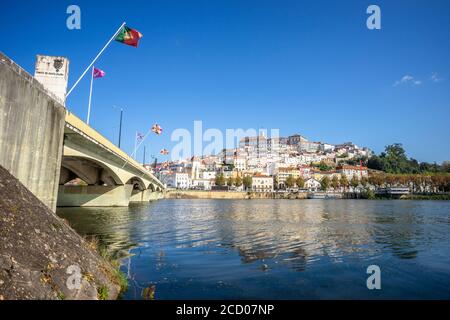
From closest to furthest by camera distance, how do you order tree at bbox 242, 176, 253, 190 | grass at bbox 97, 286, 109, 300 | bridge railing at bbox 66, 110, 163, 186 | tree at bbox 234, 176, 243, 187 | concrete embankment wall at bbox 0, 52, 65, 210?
grass at bbox 97, 286, 109, 300 < concrete embankment wall at bbox 0, 52, 65, 210 < bridge railing at bbox 66, 110, 163, 186 < tree at bbox 234, 176, 243, 187 < tree at bbox 242, 176, 253, 190

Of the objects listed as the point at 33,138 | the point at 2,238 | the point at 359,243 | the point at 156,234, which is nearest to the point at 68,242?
the point at 2,238

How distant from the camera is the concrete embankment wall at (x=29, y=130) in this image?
11430mm

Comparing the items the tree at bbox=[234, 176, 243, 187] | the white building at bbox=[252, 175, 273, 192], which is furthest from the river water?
the white building at bbox=[252, 175, 273, 192]

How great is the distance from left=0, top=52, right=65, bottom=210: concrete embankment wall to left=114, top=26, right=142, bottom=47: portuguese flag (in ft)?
23.8

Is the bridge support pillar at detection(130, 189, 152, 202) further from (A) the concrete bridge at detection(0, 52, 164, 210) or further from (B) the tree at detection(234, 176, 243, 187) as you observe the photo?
(B) the tree at detection(234, 176, 243, 187)

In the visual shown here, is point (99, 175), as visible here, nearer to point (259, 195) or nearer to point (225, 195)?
point (225, 195)

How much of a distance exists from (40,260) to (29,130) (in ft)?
27.2

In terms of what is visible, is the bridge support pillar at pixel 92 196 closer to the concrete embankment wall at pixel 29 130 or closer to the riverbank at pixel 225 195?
the concrete embankment wall at pixel 29 130

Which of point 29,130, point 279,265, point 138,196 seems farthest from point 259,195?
point 29,130

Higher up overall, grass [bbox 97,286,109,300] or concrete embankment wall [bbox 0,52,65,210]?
concrete embankment wall [bbox 0,52,65,210]

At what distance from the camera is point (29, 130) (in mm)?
13016

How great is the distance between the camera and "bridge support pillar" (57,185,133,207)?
46.8 m

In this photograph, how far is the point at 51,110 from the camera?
14969mm

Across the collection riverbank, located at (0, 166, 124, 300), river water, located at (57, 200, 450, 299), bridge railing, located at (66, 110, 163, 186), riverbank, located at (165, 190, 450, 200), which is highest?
bridge railing, located at (66, 110, 163, 186)
